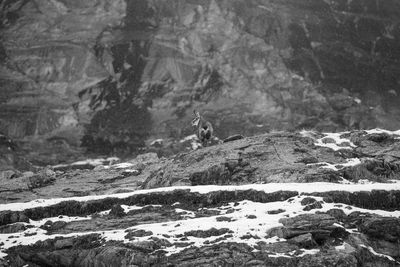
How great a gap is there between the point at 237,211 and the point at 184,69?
1721 inches

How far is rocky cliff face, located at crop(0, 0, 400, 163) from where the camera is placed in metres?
62.6

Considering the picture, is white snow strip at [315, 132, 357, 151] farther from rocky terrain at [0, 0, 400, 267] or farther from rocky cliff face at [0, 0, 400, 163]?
rocky cliff face at [0, 0, 400, 163]

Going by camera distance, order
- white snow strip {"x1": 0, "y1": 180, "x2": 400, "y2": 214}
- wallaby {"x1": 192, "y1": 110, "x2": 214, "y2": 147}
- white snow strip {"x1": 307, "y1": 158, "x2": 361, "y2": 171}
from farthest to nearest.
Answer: wallaby {"x1": 192, "y1": 110, "x2": 214, "y2": 147}, white snow strip {"x1": 307, "y1": 158, "x2": 361, "y2": 171}, white snow strip {"x1": 0, "y1": 180, "x2": 400, "y2": 214}

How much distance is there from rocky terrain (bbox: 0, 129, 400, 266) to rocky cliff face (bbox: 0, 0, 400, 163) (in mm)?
27419

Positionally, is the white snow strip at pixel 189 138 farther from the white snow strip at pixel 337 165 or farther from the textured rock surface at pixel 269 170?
the white snow strip at pixel 337 165

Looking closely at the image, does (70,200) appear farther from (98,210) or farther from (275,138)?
(275,138)

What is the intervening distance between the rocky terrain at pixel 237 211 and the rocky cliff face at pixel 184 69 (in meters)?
27.4

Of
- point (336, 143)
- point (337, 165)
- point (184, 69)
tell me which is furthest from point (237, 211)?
point (184, 69)

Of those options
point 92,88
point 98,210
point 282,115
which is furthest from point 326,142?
point 92,88

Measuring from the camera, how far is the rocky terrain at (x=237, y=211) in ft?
65.4

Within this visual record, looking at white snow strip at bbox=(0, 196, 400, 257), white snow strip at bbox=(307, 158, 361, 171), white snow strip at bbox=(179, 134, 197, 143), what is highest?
white snow strip at bbox=(0, 196, 400, 257)

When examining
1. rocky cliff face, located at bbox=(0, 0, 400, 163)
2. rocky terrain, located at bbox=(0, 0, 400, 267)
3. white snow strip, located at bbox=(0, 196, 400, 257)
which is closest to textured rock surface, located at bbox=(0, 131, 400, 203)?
rocky terrain, located at bbox=(0, 0, 400, 267)

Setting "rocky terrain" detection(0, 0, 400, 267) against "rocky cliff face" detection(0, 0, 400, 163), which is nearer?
"rocky terrain" detection(0, 0, 400, 267)

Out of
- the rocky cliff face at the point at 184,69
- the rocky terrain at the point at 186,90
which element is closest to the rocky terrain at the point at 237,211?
the rocky terrain at the point at 186,90
